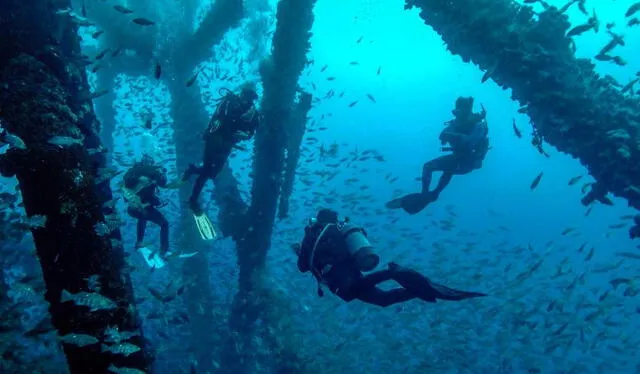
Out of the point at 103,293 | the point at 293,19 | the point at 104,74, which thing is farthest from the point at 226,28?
the point at 103,293

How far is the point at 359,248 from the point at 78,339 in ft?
12.2

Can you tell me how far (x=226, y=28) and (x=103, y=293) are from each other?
464 inches

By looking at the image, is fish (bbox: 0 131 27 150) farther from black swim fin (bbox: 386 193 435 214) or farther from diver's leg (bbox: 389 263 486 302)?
black swim fin (bbox: 386 193 435 214)

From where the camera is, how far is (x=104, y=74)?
18.4 metres

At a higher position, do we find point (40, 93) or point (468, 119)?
point (468, 119)

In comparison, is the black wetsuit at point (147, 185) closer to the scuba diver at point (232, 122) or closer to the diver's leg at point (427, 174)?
the scuba diver at point (232, 122)

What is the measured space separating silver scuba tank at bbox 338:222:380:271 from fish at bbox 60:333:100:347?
3.56 meters

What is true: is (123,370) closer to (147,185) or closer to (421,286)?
(421,286)

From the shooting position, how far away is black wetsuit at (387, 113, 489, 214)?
8906mm

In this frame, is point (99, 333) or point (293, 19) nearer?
point (99, 333)

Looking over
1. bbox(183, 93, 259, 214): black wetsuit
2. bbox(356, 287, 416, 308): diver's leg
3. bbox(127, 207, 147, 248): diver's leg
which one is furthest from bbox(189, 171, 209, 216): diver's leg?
bbox(356, 287, 416, 308): diver's leg

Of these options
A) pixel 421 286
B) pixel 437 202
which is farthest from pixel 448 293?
pixel 437 202

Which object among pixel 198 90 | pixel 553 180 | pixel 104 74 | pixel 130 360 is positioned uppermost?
pixel 553 180

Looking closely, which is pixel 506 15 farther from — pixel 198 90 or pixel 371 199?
pixel 198 90
